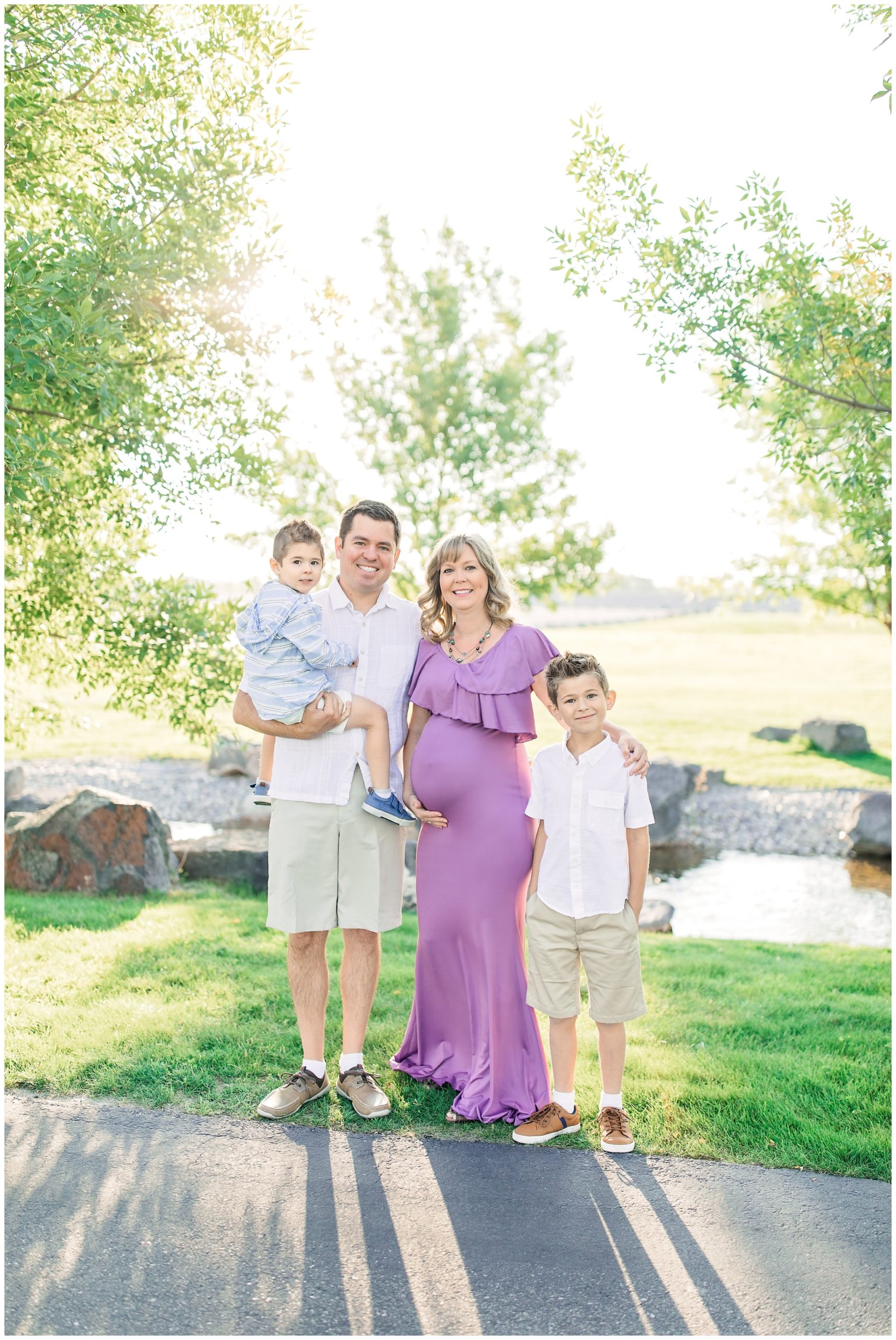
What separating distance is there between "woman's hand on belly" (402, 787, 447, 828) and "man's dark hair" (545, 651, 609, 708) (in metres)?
0.71

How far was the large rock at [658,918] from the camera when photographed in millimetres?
8648

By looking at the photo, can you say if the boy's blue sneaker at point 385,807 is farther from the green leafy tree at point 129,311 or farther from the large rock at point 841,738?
the large rock at point 841,738

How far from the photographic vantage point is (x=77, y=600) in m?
6.69

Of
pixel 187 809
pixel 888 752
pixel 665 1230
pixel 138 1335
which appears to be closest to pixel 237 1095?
pixel 138 1335

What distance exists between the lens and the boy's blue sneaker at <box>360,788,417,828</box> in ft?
12.9

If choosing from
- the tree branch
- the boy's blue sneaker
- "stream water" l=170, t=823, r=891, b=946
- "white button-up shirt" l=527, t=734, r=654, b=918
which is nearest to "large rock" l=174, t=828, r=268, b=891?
"stream water" l=170, t=823, r=891, b=946

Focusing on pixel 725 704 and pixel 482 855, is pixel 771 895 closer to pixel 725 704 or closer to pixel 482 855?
pixel 482 855

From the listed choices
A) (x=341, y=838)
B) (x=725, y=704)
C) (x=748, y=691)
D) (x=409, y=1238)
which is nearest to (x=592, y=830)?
(x=341, y=838)

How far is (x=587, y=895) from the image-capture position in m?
3.72

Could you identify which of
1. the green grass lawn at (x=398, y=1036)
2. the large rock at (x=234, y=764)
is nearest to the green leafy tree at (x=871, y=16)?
the green grass lawn at (x=398, y=1036)

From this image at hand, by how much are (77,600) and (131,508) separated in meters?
0.90

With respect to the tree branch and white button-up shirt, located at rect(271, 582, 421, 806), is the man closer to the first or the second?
white button-up shirt, located at rect(271, 582, 421, 806)

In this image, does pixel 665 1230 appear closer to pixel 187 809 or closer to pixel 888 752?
pixel 187 809

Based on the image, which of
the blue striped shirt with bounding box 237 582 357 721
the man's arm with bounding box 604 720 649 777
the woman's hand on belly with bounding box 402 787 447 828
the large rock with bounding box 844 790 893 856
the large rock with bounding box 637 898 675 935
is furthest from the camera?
the large rock with bounding box 844 790 893 856
